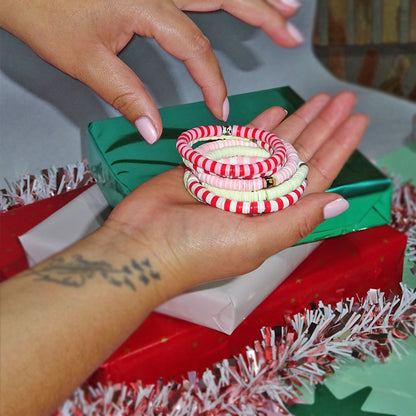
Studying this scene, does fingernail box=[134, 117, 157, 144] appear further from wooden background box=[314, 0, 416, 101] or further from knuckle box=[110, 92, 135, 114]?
wooden background box=[314, 0, 416, 101]

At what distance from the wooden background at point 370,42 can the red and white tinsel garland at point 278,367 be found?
1.98 feet

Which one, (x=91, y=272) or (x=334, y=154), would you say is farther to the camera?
(x=334, y=154)

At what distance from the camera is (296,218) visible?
1.40ft

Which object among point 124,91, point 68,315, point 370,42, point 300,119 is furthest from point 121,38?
point 370,42

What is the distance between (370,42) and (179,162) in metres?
0.63

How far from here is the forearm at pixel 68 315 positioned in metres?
0.36

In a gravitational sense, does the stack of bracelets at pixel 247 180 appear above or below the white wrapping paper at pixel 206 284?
above

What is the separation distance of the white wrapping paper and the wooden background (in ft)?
2.00

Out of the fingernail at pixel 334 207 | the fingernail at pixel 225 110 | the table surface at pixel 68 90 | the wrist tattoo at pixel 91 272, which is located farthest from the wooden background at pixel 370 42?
the wrist tattoo at pixel 91 272

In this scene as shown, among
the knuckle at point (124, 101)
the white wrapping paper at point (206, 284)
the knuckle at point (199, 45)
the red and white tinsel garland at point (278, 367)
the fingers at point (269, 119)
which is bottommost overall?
the red and white tinsel garland at point (278, 367)

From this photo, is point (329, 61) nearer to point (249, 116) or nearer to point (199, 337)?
point (249, 116)

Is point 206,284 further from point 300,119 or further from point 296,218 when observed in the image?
point 300,119

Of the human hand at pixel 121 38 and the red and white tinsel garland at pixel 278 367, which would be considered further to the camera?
the human hand at pixel 121 38

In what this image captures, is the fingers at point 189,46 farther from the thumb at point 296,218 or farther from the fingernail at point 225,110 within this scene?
the thumb at point 296,218
